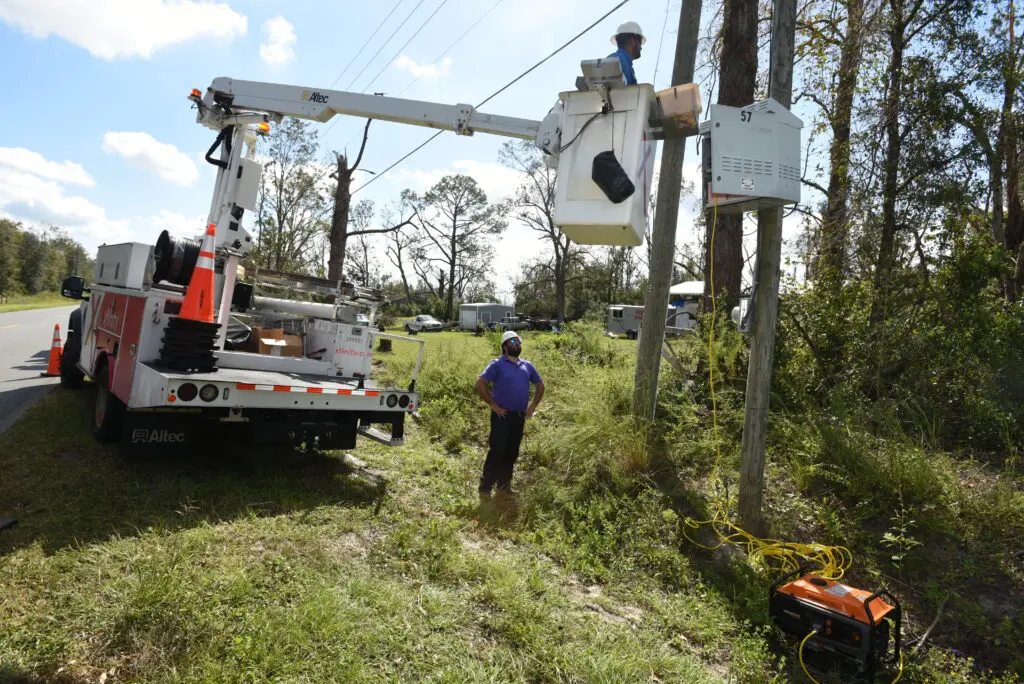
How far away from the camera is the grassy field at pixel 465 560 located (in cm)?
296

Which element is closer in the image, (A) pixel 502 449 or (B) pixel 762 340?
(B) pixel 762 340

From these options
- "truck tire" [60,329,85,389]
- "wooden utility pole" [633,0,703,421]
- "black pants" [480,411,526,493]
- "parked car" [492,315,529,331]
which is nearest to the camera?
"black pants" [480,411,526,493]

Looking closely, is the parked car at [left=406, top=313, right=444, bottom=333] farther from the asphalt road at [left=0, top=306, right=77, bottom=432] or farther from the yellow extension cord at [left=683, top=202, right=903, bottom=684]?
the yellow extension cord at [left=683, top=202, right=903, bottom=684]

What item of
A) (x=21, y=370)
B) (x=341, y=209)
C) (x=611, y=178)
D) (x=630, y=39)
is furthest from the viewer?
(x=341, y=209)

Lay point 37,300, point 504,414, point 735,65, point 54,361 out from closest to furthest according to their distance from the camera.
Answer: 1. point 504,414
2. point 735,65
3. point 54,361
4. point 37,300

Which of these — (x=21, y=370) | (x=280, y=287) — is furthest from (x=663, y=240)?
(x=21, y=370)

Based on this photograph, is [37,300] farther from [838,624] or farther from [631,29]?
[838,624]

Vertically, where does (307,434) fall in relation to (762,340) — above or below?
below

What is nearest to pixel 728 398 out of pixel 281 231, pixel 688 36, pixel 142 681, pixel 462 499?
pixel 462 499

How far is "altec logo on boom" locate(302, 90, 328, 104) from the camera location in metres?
6.61

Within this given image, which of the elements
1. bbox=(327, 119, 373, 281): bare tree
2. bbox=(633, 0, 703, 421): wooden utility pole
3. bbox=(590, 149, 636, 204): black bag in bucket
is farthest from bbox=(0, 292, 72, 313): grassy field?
bbox=(590, 149, 636, 204): black bag in bucket

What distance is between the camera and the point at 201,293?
5.16 metres

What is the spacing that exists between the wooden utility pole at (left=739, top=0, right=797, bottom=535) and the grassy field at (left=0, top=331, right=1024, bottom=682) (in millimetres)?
349

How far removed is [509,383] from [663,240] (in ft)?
8.07
